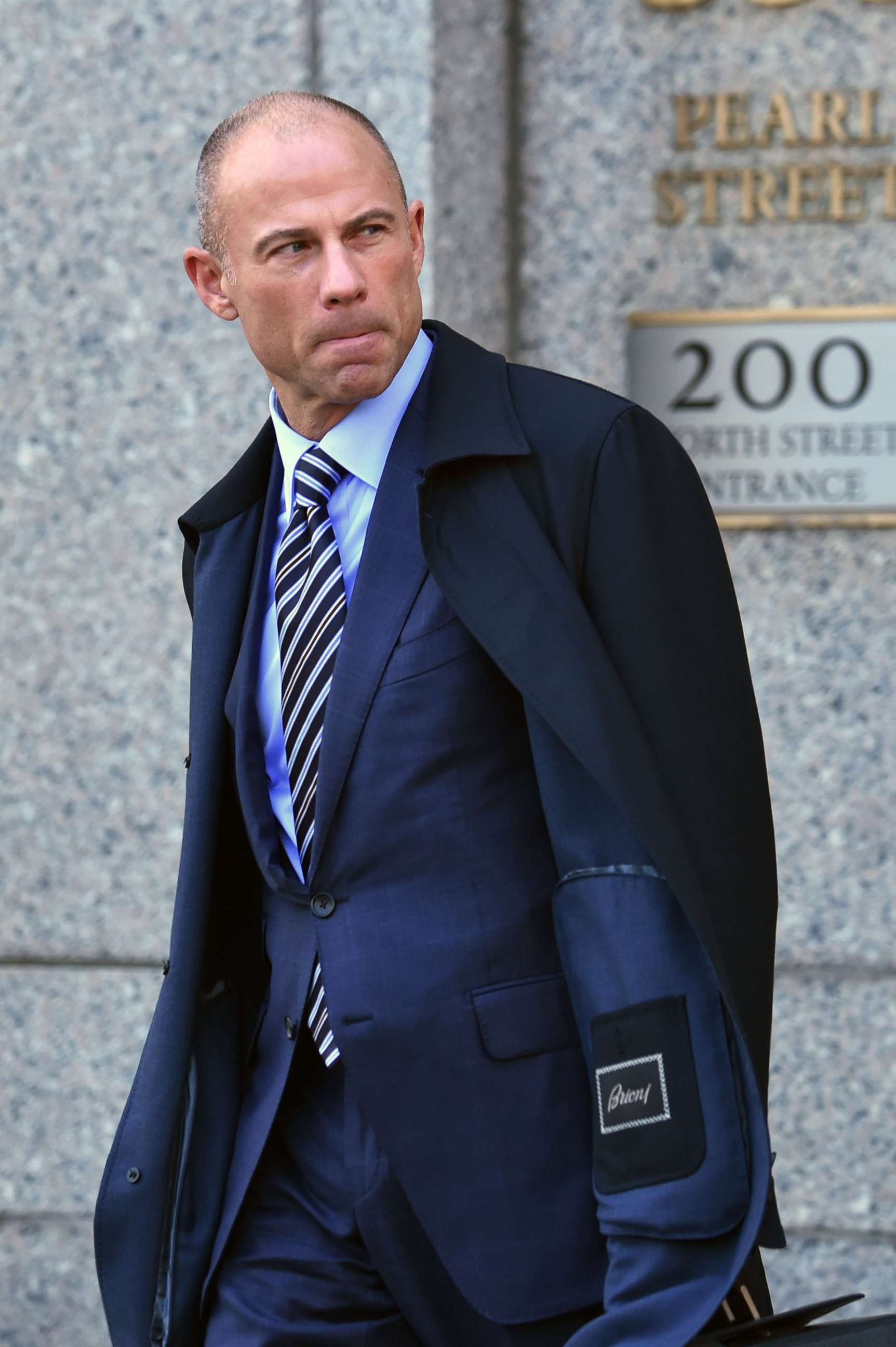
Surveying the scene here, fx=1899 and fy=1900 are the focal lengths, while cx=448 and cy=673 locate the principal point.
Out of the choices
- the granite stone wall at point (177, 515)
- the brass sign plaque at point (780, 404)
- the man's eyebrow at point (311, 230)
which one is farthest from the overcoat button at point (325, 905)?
the brass sign plaque at point (780, 404)

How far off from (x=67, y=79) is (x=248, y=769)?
251cm

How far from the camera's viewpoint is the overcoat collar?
2199 millimetres

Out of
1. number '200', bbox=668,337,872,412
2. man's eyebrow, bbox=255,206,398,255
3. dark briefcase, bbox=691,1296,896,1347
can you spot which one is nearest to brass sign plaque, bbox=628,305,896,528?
number '200', bbox=668,337,872,412

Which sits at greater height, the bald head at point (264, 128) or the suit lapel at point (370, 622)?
the bald head at point (264, 128)

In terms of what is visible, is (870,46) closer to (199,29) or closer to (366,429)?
(199,29)

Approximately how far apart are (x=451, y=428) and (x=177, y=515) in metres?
2.18

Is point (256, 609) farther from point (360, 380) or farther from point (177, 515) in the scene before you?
point (177, 515)

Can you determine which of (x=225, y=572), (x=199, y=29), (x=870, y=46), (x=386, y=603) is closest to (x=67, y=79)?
(x=199, y=29)

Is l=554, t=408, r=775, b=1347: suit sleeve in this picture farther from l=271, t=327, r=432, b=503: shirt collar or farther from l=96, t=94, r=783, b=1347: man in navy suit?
l=271, t=327, r=432, b=503: shirt collar

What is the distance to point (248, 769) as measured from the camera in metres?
2.35

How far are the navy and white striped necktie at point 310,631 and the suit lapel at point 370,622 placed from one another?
0.15ft

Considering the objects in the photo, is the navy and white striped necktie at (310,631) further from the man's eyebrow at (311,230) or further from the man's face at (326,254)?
the man's eyebrow at (311,230)

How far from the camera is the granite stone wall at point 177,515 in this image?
4301mm

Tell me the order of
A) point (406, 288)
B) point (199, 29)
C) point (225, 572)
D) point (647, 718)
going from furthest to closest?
point (199, 29)
point (225, 572)
point (406, 288)
point (647, 718)
